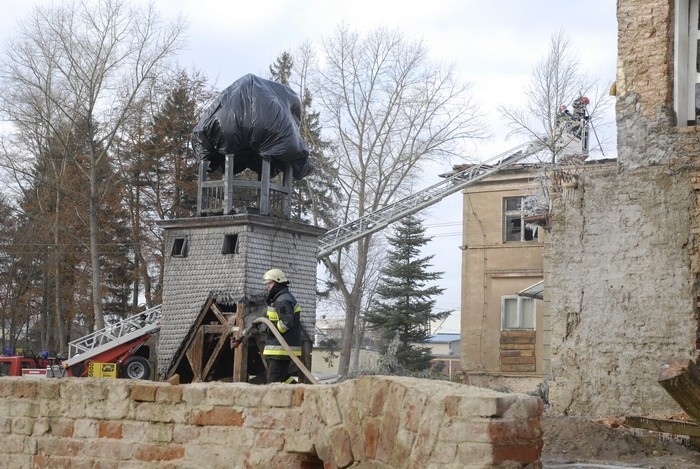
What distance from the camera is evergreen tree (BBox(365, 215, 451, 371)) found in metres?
40.3

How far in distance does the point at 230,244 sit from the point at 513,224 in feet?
45.1

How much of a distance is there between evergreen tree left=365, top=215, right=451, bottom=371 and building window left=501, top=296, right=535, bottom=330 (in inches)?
309

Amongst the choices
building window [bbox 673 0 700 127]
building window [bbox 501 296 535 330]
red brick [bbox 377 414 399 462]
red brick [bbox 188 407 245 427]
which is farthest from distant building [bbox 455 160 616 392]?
red brick [bbox 377 414 399 462]

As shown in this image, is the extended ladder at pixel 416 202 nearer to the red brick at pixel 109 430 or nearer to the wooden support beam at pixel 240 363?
the wooden support beam at pixel 240 363

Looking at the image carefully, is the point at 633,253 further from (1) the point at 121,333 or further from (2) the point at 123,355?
(1) the point at 121,333

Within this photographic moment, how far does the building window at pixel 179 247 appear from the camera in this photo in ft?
75.3

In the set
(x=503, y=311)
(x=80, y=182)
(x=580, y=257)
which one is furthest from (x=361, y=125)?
(x=580, y=257)

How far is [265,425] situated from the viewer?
6020mm

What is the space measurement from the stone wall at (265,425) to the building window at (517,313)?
26280 mm

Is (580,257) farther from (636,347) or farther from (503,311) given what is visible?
(503,311)

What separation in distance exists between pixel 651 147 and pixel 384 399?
709 centimetres

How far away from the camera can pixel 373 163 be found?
121 ft

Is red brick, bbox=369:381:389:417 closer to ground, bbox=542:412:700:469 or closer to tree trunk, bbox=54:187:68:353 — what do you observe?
ground, bbox=542:412:700:469

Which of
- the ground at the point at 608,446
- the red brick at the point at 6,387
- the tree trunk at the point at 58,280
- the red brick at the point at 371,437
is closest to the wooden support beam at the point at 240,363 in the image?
the ground at the point at 608,446
